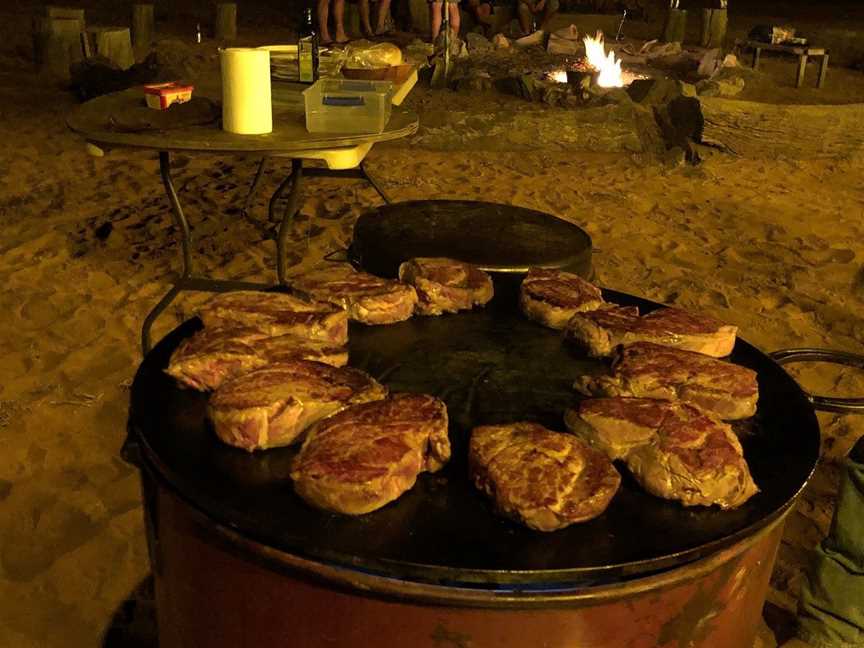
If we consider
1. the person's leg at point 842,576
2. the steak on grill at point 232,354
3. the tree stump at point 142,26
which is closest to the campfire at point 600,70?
the tree stump at point 142,26

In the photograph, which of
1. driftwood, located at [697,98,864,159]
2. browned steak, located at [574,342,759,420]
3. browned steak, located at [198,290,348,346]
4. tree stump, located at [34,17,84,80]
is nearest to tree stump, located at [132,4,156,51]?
tree stump, located at [34,17,84,80]

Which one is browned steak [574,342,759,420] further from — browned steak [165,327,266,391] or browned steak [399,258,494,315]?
browned steak [165,327,266,391]

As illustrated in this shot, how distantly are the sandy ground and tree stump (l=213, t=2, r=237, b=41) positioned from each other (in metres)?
3.42

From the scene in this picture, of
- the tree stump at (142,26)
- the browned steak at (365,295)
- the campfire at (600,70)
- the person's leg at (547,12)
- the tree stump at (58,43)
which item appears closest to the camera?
the browned steak at (365,295)

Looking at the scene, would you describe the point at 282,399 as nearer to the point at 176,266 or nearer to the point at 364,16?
the point at 176,266

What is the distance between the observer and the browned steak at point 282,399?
1596 millimetres

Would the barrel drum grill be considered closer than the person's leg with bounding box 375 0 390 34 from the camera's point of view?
Yes

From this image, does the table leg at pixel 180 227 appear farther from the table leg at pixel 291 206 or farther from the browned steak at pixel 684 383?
the browned steak at pixel 684 383

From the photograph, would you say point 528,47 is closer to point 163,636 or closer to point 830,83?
point 830,83

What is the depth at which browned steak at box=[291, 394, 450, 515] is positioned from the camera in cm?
145

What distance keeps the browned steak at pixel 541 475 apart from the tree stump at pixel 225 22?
11105 mm

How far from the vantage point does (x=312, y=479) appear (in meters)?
1.45

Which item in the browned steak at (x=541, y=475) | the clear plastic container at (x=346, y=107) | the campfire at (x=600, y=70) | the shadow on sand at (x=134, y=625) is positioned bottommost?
the shadow on sand at (x=134, y=625)

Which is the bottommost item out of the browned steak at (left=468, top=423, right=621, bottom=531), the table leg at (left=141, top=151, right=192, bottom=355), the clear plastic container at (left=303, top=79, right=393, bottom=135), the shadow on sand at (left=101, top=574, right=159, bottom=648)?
the shadow on sand at (left=101, top=574, right=159, bottom=648)
